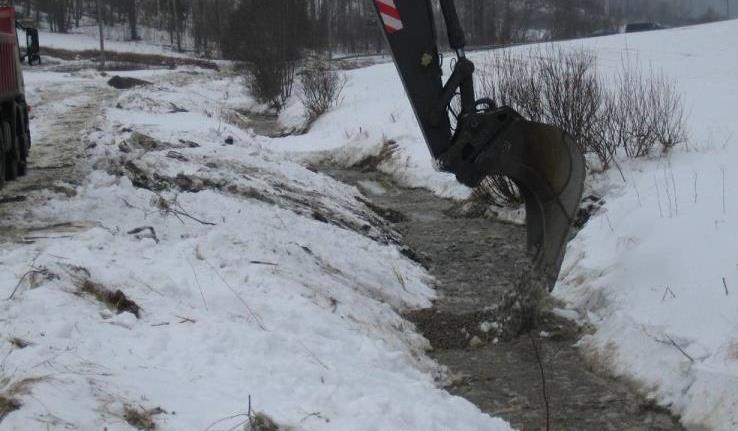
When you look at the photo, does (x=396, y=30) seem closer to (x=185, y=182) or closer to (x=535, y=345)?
(x=535, y=345)

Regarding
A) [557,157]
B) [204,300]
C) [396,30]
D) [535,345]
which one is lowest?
[535,345]

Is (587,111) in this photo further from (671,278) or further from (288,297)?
(288,297)

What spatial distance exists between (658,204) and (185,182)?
5.51m

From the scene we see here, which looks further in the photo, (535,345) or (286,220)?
(286,220)

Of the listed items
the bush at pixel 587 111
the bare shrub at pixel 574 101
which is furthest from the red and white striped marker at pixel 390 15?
the bare shrub at pixel 574 101

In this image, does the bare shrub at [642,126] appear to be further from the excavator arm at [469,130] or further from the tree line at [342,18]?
the tree line at [342,18]

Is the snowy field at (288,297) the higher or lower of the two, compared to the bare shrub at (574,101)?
lower

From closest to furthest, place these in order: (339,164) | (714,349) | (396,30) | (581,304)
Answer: (714,349)
(396,30)
(581,304)
(339,164)

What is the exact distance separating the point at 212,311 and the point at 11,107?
7.25m

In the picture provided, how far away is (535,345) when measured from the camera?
6.71 meters

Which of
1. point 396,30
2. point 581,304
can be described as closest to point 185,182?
point 396,30

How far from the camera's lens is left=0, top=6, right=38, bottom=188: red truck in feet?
35.6

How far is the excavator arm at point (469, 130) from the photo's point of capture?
6723 millimetres

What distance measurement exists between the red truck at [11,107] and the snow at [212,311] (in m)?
1.21
